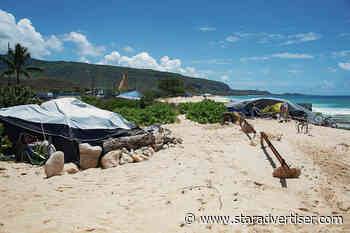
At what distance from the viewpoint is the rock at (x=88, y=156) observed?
5781 mm

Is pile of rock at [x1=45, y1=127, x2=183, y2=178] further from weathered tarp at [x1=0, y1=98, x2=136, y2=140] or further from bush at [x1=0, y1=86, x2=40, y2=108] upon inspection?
bush at [x1=0, y1=86, x2=40, y2=108]

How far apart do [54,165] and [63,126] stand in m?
1.76

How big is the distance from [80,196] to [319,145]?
26.9ft

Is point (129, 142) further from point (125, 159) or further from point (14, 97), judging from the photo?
point (14, 97)

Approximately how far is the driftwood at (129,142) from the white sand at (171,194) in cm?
91

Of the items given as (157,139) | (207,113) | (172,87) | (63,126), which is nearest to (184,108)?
(207,113)

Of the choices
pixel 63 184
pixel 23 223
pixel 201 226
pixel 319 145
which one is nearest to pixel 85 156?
pixel 63 184

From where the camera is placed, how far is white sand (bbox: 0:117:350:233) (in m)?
2.94

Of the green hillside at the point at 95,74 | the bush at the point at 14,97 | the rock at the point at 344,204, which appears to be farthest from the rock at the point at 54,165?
the green hillside at the point at 95,74

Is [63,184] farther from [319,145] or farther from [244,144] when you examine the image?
[319,145]

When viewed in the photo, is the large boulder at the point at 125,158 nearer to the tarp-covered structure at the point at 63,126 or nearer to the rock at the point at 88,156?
the rock at the point at 88,156

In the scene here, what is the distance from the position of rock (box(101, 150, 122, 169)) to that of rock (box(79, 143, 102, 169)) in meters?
0.24

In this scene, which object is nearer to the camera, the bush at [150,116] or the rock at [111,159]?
the rock at [111,159]

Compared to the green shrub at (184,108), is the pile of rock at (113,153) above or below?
below
